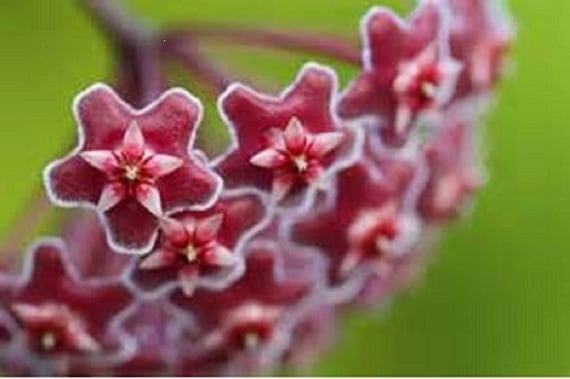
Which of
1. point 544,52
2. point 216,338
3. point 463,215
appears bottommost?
point 216,338

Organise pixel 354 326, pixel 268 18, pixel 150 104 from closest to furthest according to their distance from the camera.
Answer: pixel 150 104, pixel 268 18, pixel 354 326

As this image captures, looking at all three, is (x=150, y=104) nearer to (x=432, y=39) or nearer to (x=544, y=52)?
(x=432, y=39)

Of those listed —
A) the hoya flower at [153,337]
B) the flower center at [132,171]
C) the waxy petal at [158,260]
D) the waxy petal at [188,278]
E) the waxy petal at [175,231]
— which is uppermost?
the flower center at [132,171]

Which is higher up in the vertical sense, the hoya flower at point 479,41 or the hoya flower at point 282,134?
the hoya flower at point 479,41


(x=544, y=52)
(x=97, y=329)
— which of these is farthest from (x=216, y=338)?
(x=544, y=52)

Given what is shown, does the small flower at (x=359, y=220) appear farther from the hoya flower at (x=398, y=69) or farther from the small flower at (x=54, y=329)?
the small flower at (x=54, y=329)

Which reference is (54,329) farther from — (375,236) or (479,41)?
(479,41)

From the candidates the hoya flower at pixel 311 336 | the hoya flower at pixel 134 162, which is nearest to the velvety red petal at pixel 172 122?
the hoya flower at pixel 134 162

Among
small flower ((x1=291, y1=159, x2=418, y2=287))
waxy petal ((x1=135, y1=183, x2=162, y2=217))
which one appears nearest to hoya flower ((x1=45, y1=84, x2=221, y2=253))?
waxy petal ((x1=135, y1=183, x2=162, y2=217))
